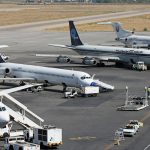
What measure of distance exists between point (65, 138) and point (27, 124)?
3.53 metres

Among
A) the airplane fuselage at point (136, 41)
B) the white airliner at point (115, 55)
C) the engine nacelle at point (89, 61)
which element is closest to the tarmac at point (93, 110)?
the engine nacelle at point (89, 61)

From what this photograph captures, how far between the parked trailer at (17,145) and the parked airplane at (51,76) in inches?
1084

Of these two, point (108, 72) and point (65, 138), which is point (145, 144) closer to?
point (65, 138)

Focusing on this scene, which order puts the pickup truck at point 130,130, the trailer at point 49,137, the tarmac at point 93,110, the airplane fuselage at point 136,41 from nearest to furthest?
the trailer at point 49,137, the tarmac at point 93,110, the pickup truck at point 130,130, the airplane fuselage at point 136,41

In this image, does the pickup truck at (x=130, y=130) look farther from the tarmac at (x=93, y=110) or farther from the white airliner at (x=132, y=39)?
the white airliner at (x=132, y=39)

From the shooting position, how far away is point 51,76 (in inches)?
3108

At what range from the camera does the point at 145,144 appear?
5069 centimetres

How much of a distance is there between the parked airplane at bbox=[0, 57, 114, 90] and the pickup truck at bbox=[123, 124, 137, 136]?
70.2 feet

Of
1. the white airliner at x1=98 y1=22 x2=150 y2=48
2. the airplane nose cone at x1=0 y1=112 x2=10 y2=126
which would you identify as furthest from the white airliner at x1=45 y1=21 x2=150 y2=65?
the airplane nose cone at x1=0 y1=112 x2=10 y2=126

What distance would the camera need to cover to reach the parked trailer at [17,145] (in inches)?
1800

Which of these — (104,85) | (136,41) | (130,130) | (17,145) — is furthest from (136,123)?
(136,41)

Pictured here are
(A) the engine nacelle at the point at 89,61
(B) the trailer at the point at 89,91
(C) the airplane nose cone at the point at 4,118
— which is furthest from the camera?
(A) the engine nacelle at the point at 89,61

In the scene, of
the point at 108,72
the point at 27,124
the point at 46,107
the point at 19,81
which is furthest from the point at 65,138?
the point at 108,72

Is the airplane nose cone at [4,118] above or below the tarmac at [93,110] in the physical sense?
above
